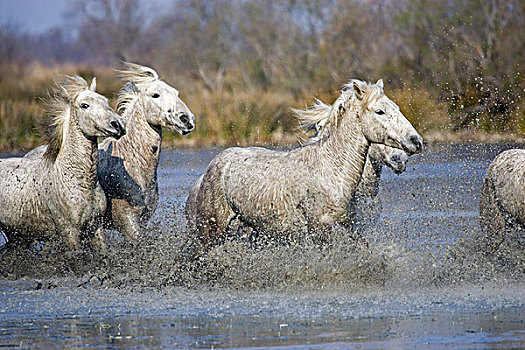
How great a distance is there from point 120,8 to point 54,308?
6281 centimetres

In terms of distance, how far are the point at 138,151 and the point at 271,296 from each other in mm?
2647

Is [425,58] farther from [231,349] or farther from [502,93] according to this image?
[231,349]

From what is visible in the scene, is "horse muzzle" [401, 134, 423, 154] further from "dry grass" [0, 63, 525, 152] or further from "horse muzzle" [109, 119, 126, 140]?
"dry grass" [0, 63, 525, 152]

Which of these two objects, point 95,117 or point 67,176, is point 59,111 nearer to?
point 95,117

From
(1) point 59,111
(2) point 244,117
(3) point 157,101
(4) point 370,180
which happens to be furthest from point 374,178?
(2) point 244,117

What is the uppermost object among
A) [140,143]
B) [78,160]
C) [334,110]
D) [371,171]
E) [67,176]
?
[334,110]

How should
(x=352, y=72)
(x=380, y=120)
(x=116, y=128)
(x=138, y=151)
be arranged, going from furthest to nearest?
(x=352, y=72)
(x=138, y=151)
(x=116, y=128)
(x=380, y=120)

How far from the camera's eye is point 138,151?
34.6 ft

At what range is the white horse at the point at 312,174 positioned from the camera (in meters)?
8.86

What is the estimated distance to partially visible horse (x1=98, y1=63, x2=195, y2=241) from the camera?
33.8 ft

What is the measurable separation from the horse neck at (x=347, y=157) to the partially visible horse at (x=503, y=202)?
1.72 meters

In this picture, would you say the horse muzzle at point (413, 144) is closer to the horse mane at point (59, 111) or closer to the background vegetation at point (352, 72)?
the horse mane at point (59, 111)

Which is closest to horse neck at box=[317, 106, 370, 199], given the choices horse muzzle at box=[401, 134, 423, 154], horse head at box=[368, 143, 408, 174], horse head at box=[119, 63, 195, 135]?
horse muzzle at box=[401, 134, 423, 154]

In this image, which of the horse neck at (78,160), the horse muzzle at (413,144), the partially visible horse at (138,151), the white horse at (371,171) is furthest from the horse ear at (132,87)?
the horse muzzle at (413,144)
